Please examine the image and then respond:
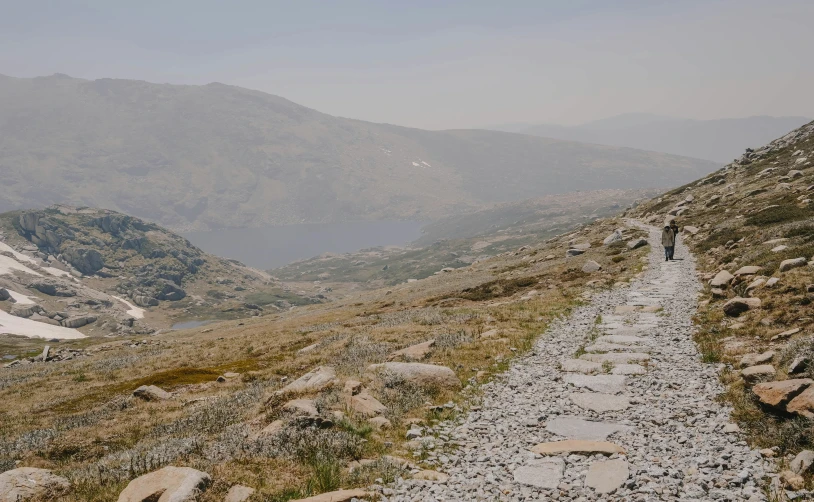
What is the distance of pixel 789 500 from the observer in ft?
26.3

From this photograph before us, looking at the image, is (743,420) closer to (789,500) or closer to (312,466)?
(789,500)

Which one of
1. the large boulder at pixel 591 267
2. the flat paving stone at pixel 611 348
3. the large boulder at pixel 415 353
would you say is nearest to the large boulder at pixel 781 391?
the flat paving stone at pixel 611 348

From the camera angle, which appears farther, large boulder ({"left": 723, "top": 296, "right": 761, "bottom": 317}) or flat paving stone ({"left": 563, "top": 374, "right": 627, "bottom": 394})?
large boulder ({"left": 723, "top": 296, "right": 761, "bottom": 317})

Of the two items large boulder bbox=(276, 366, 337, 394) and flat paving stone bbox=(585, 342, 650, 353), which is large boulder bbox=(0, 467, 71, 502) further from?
flat paving stone bbox=(585, 342, 650, 353)

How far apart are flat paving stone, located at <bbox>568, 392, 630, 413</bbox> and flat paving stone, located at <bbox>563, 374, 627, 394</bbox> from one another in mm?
435

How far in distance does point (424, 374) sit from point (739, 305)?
13835mm

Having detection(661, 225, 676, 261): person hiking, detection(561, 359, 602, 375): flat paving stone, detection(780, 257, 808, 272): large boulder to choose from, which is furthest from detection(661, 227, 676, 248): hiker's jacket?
detection(561, 359, 602, 375): flat paving stone

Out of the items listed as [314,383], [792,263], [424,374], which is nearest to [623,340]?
[424,374]

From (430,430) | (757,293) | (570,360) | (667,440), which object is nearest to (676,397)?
(667,440)

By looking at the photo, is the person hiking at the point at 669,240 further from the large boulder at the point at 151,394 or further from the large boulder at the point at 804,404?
the large boulder at the point at 151,394

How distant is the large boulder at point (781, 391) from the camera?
10734 millimetres

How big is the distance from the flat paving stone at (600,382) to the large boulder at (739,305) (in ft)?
27.7

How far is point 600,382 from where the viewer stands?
15.3 meters

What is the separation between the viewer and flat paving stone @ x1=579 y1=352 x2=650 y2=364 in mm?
17158
